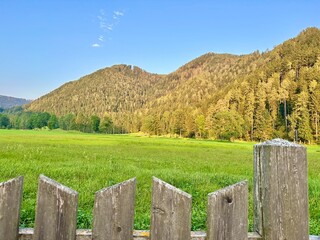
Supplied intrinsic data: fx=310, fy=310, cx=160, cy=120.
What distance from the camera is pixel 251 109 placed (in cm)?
11406

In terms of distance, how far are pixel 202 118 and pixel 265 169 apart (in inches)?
4769

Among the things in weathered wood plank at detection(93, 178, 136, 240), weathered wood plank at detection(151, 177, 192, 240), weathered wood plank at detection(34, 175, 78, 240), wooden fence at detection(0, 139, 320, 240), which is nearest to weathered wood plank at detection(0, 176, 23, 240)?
wooden fence at detection(0, 139, 320, 240)

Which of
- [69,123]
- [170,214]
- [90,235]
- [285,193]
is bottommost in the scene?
[90,235]

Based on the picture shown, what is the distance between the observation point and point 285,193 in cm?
171

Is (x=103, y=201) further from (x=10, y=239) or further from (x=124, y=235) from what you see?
(x=10, y=239)

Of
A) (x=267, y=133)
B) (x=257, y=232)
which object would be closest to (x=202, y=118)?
(x=267, y=133)

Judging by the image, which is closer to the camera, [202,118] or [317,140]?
[317,140]

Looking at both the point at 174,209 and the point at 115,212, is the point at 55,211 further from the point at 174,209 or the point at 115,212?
the point at 174,209

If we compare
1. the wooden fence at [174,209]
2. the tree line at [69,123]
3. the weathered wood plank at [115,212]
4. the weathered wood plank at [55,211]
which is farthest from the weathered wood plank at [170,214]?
the tree line at [69,123]

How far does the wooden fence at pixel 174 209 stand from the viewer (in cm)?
163

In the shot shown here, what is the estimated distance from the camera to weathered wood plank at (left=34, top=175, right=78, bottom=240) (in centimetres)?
163

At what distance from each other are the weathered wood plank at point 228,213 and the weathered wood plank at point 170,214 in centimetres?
13

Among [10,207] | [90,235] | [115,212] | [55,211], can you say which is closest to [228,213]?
[115,212]

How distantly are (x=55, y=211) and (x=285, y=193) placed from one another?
1.25 metres
